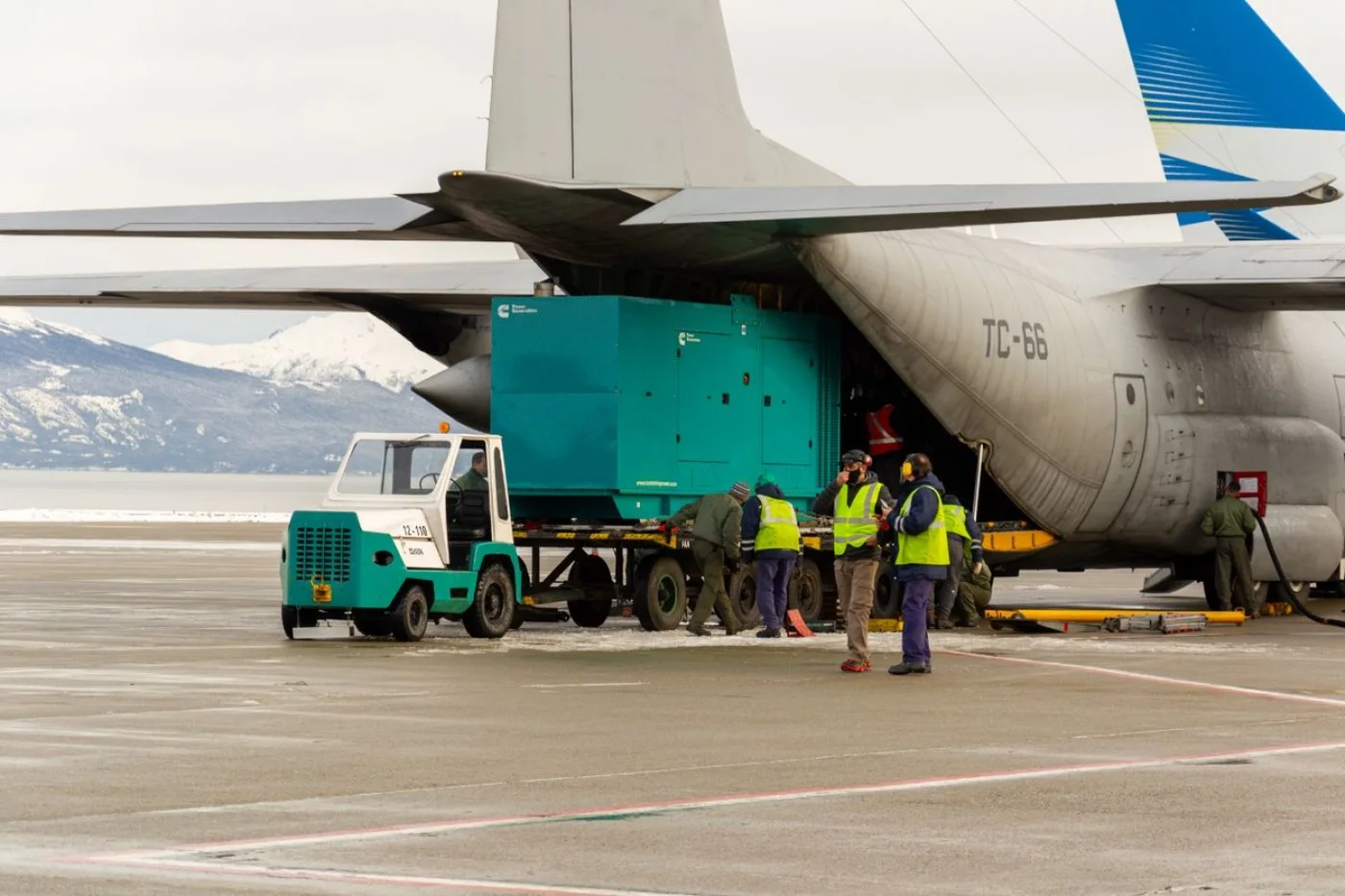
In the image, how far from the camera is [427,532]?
18.2 meters

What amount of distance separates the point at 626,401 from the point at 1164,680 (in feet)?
20.5

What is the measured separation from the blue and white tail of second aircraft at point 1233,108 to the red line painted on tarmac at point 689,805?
21.2 meters

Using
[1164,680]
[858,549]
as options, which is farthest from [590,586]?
[1164,680]

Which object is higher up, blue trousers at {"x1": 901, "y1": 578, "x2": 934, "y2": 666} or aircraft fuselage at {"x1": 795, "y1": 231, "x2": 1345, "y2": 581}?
aircraft fuselage at {"x1": 795, "y1": 231, "x2": 1345, "y2": 581}

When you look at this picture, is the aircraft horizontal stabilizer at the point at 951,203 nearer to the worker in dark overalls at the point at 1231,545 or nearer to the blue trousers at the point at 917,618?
the blue trousers at the point at 917,618

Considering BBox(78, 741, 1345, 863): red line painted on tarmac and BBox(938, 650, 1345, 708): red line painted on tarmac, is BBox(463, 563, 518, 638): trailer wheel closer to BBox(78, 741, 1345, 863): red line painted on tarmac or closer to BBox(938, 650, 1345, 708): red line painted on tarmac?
BBox(938, 650, 1345, 708): red line painted on tarmac

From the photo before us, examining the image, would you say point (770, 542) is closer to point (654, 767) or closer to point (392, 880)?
point (654, 767)

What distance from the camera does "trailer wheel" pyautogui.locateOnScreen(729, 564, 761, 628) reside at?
20.6 meters

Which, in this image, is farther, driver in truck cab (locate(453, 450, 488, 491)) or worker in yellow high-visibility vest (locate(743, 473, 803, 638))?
driver in truck cab (locate(453, 450, 488, 491))

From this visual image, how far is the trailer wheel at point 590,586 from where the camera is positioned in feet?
68.4

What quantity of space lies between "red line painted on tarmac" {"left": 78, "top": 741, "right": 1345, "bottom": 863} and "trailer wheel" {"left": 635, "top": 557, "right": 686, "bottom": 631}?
30.9ft

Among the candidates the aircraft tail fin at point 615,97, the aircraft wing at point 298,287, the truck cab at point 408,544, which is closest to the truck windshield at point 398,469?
the truck cab at point 408,544

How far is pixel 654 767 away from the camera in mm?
9859

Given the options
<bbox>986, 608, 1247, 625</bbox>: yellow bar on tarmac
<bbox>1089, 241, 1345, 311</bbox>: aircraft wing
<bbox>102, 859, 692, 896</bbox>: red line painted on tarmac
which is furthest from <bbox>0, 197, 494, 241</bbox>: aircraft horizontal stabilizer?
<bbox>102, 859, 692, 896</bbox>: red line painted on tarmac
